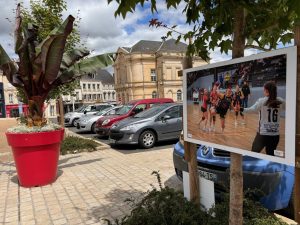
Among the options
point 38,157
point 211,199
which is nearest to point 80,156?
point 38,157

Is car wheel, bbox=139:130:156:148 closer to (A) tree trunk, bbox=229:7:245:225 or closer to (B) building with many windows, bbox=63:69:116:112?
(A) tree trunk, bbox=229:7:245:225

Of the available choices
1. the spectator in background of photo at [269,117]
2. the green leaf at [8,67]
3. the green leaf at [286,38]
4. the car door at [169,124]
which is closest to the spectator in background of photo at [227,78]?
the spectator in background of photo at [269,117]

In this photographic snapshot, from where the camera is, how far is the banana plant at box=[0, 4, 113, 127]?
603 cm

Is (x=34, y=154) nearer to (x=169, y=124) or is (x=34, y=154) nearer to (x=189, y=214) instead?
(x=189, y=214)

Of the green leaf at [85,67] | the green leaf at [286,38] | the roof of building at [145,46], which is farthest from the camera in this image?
the roof of building at [145,46]

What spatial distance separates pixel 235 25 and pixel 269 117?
2.61ft

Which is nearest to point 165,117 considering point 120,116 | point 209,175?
point 120,116

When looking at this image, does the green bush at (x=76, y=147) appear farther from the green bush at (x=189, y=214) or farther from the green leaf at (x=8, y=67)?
the green bush at (x=189, y=214)

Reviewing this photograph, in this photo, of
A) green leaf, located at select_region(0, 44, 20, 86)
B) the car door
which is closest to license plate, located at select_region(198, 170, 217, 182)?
green leaf, located at select_region(0, 44, 20, 86)

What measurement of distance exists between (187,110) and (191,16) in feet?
4.14

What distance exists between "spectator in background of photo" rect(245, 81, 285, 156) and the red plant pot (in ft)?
16.4

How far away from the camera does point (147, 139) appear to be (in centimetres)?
1084

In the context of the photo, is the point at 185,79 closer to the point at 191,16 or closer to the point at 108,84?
the point at 191,16

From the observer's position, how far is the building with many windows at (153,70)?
70.8 m
